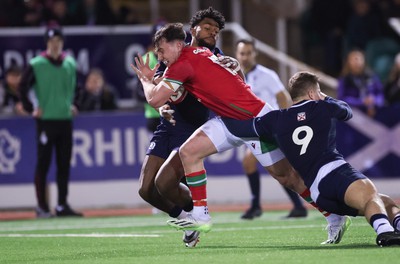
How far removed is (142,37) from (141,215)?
13.4ft

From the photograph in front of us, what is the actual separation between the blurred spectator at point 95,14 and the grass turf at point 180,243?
17.5ft

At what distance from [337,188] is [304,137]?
0.52 meters

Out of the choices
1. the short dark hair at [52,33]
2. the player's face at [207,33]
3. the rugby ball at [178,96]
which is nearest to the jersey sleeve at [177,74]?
the rugby ball at [178,96]

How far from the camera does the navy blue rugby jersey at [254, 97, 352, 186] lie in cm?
900

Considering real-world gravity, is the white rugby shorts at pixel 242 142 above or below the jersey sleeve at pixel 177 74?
below

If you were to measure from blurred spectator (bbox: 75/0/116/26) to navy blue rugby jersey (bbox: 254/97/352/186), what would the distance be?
987 cm

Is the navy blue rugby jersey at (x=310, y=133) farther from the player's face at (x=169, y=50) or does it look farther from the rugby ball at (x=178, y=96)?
the rugby ball at (x=178, y=96)

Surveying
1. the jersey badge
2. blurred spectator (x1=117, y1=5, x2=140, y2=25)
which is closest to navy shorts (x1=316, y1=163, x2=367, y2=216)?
the jersey badge

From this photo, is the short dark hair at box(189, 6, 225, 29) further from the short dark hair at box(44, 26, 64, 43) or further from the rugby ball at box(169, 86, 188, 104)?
the short dark hair at box(44, 26, 64, 43)

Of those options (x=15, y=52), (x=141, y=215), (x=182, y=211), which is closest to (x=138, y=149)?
(x=141, y=215)

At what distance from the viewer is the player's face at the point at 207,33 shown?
34.4 ft

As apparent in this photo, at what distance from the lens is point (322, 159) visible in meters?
8.97

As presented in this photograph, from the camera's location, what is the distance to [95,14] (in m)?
18.7

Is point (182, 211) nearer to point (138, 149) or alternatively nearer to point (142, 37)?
point (138, 149)
